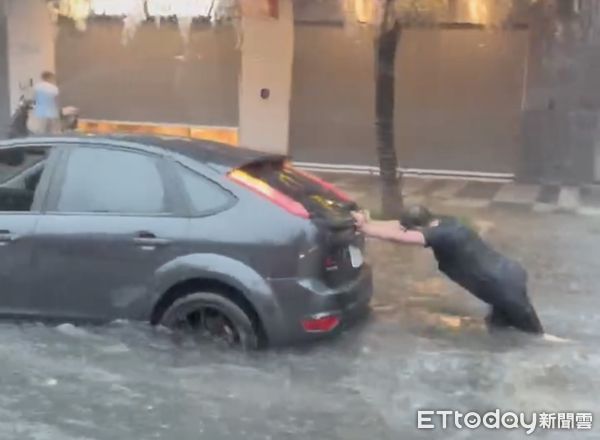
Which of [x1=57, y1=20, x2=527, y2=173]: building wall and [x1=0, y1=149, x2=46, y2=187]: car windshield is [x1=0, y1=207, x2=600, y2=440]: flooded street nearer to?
[x1=0, y1=149, x2=46, y2=187]: car windshield

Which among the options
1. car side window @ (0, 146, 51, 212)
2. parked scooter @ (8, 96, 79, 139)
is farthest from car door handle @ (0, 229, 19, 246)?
parked scooter @ (8, 96, 79, 139)

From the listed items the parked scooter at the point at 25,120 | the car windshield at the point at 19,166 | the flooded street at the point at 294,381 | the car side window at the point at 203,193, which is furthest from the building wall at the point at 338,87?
the car side window at the point at 203,193

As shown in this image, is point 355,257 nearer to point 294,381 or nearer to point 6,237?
point 294,381

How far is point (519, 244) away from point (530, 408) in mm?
5587

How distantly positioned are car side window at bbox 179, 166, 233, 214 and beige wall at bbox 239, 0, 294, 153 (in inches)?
427

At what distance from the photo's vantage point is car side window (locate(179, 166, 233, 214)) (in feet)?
21.6

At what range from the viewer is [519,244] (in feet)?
37.1

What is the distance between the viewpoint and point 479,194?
15.2m

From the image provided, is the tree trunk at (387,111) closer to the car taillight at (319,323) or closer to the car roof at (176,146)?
A: the car roof at (176,146)

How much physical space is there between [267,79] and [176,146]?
34.9ft

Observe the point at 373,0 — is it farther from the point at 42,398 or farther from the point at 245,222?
the point at 42,398

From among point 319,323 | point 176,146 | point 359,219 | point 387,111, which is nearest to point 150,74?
point 387,111

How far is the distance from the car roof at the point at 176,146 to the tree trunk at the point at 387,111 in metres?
4.65

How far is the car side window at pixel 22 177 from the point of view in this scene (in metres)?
6.97
